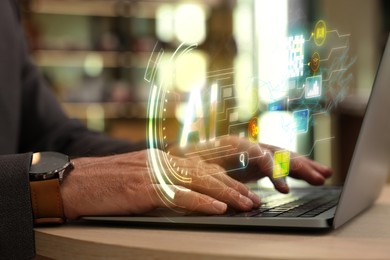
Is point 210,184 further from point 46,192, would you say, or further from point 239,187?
point 46,192

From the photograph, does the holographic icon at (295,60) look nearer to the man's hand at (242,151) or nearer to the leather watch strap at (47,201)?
the man's hand at (242,151)

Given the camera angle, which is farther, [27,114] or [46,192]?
[27,114]

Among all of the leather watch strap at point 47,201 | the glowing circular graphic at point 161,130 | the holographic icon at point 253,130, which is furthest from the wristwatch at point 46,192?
the holographic icon at point 253,130

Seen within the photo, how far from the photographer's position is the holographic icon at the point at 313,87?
0.71 meters

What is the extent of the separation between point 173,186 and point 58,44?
12.8ft

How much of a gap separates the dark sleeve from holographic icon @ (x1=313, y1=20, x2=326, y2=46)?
0.37m

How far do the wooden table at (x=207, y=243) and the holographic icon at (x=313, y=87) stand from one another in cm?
15

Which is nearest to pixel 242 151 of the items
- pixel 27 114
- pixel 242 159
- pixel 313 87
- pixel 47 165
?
pixel 242 159

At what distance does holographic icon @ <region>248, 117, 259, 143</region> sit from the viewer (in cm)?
69

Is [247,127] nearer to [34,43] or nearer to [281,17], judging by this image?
[281,17]

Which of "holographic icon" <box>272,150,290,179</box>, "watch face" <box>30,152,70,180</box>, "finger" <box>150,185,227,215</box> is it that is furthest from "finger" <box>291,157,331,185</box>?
"watch face" <box>30,152,70,180</box>

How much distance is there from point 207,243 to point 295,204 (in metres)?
0.21

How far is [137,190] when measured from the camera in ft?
2.28

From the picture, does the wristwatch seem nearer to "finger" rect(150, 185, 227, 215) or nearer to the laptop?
the laptop
